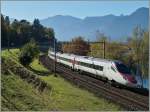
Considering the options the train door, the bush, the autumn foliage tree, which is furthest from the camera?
the autumn foliage tree

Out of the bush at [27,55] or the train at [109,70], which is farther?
the bush at [27,55]

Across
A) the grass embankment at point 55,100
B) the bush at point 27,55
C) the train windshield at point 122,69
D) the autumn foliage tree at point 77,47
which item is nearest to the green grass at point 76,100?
the grass embankment at point 55,100

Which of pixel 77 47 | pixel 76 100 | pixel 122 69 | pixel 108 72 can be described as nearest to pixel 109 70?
pixel 108 72

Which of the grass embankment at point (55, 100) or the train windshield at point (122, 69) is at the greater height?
the train windshield at point (122, 69)

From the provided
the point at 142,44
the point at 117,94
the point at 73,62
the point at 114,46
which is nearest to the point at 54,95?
the point at 117,94

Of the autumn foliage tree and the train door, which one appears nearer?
the train door

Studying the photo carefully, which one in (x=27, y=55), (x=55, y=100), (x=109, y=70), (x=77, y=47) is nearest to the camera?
(x=55, y=100)

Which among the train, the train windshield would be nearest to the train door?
the train

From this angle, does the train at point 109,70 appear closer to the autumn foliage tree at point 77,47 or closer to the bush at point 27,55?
the bush at point 27,55

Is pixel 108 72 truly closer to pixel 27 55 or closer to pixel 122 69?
pixel 122 69

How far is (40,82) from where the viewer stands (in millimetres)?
38969

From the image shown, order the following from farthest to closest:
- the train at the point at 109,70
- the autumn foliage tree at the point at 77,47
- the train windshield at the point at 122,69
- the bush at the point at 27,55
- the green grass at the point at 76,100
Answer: the autumn foliage tree at the point at 77,47 < the bush at the point at 27,55 < the train windshield at the point at 122,69 < the train at the point at 109,70 < the green grass at the point at 76,100

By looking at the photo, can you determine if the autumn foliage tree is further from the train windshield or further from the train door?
the train windshield

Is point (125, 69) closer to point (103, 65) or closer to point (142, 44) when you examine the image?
point (103, 65)
